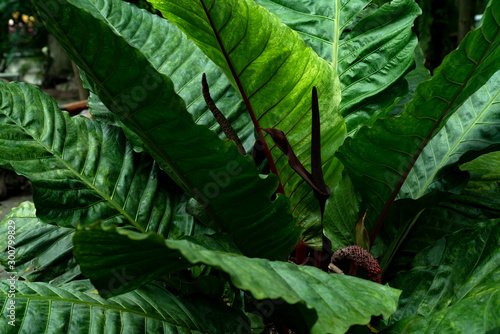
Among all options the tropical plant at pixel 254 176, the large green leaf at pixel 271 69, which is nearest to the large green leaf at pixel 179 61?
the tropical plant at pixel 254 176

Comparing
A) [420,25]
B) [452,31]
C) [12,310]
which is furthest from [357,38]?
[452,31]

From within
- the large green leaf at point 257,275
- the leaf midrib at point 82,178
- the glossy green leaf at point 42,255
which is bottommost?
the glossy green leaf at point 42,255

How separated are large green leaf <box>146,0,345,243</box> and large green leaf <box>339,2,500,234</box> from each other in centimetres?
12

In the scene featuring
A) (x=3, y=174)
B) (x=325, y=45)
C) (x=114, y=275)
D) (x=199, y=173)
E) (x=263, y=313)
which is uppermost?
(x=325, y=45)

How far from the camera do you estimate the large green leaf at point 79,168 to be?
0.97 meters

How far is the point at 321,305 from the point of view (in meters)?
0.61

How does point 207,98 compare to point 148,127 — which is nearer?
point 148,127

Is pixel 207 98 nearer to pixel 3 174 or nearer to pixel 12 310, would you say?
pixel 12 310

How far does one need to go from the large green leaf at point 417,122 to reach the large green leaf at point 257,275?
288 millimetres

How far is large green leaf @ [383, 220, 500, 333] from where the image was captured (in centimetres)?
77

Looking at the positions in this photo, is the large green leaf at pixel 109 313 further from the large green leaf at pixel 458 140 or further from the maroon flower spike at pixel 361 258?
the large green leaf at pixel 458 140

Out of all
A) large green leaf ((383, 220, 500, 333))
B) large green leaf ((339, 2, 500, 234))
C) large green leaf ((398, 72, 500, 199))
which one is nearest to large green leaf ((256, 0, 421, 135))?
large green leaf ((398, 72, 500, 199))

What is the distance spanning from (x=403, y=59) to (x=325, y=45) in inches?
8.2

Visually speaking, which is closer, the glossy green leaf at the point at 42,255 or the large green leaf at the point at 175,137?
the large green leaf at the point at 175,137
